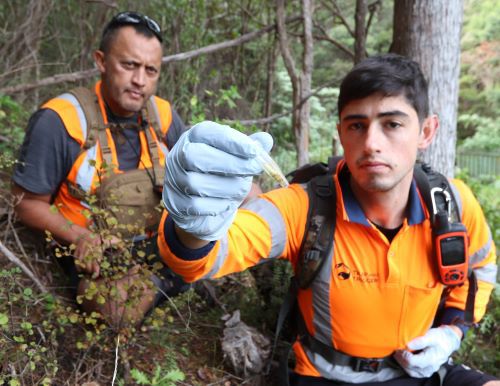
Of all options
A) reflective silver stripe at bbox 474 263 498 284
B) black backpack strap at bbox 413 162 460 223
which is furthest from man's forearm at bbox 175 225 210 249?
reflective silver stripe at bbox 474 263 498 284

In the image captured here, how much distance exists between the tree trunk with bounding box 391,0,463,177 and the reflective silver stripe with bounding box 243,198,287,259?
2.20 metres

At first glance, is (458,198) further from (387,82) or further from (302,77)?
(302,77)

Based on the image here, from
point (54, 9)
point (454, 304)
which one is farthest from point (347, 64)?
point (454, 304)

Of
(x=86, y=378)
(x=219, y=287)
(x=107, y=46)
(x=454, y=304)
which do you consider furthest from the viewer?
(x=219, y=287)

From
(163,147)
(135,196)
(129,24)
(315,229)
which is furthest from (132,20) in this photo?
(315,229)

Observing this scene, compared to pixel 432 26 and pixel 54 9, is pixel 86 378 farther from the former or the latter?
pixel 54 9

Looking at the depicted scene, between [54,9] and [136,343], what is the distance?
5250 millimetres

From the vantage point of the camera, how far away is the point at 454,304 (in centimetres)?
302

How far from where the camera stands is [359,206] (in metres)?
2.74

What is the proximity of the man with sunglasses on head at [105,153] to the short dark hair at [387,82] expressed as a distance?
4.92 feet

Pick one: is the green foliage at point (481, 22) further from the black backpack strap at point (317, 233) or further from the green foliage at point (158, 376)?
the green foliage at point (158, 376)

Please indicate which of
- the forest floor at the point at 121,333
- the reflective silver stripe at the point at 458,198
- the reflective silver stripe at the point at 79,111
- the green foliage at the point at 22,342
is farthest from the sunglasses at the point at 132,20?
the reflective silver stripe at the point at 458,198

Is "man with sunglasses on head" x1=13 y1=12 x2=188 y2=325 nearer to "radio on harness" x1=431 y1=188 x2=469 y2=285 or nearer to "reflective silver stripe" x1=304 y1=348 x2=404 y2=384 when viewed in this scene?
"reflective silver stripe" x1=304 y1=348 x2=404 y2=384

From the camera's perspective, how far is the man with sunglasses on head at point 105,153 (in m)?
3.30
